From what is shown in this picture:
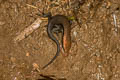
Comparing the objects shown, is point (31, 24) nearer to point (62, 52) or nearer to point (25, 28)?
point (25, 28)

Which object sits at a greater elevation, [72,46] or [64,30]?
[64,30]

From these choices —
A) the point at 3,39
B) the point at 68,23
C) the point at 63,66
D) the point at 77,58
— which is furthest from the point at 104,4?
the point at 3,39

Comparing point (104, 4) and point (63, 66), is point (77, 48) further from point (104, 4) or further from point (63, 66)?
point (104, 4)

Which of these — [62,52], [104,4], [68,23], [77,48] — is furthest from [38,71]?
[104,4]

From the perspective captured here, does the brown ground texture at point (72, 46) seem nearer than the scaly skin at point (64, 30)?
Yes

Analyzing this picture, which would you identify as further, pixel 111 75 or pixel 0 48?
pixel 0 48

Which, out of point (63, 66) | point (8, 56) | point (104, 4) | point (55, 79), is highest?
point (104, 4)

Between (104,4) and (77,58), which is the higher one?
(104,4)

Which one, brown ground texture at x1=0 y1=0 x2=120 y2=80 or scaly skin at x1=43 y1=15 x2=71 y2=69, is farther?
scaly skin at x1=43 y1=15 x2=71 y2=69
